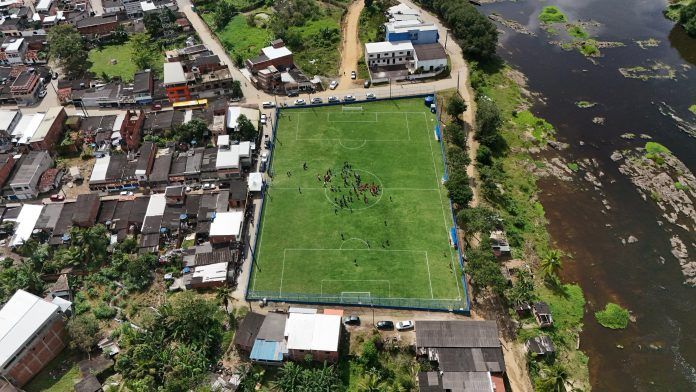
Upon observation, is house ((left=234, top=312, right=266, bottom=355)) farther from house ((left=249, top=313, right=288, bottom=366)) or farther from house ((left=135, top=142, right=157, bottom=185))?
house ((left=135, top=142, right=157, bottom=185))

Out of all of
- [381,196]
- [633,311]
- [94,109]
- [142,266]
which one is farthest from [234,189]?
[633,311]

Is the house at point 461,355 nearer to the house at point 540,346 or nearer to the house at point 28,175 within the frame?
the house at point 540,346

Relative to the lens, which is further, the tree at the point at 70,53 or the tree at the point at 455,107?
the tree at the point at 70,53

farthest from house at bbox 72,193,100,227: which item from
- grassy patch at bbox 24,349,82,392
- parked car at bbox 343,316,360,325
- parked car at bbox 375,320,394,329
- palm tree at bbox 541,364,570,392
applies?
palm tree at bbox 541,364,570,392

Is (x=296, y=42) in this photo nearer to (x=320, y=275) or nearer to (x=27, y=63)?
(x=27, y=63)

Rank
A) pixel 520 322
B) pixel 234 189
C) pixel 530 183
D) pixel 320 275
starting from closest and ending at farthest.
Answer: pixel 520 322, pixel 320 275, pixel 234 189, pixel 530 183

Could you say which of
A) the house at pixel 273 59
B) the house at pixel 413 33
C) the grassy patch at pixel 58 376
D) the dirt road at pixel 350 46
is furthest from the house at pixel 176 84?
the grassy patch at pixel 58 376
